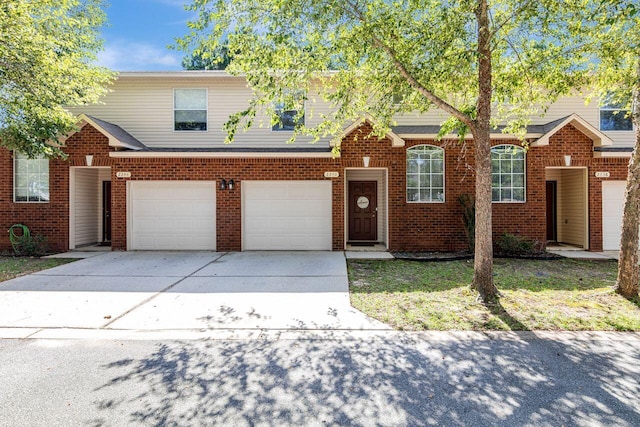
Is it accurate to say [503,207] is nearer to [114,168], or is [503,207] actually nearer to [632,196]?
[632,196]

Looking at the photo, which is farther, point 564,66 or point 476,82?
point 476,82

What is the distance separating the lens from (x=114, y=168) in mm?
10797

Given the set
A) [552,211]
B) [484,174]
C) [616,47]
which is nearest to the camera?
[616,47]

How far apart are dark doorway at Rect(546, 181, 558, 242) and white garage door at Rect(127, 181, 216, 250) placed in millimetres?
11619

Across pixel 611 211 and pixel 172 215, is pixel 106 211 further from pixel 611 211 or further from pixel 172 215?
pixel 611 211

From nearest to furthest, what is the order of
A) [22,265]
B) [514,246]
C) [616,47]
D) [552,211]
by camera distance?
[616,47] → [22,265] → [514,246] → [552,211]

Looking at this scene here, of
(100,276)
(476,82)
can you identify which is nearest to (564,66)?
(476,82)

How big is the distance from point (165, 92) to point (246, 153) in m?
4.28

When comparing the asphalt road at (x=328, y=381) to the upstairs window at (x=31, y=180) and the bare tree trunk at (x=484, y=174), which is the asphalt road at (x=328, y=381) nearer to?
the bare tree trunk at (x=484, y=174)

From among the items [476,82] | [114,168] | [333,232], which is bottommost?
[333,232]

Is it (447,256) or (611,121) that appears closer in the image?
(447,256)

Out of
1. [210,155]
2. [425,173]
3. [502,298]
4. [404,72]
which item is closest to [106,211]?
[210,155]

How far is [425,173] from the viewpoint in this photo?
35.3 feet

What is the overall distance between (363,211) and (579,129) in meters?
6.91
